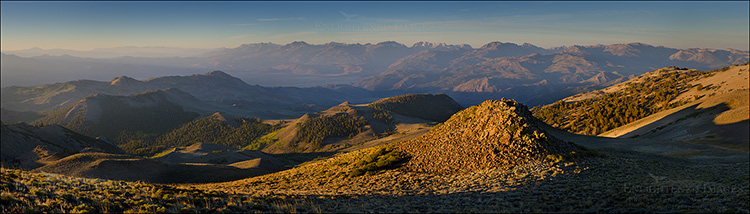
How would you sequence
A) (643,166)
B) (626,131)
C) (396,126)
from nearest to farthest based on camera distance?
(643,166), (626,131), (396,126)

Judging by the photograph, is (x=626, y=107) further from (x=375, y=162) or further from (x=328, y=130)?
(x=328, y=130)

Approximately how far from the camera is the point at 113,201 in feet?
55.2

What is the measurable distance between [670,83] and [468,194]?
121m

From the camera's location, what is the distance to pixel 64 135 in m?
109

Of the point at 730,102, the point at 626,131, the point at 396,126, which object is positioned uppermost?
the point at 730,102

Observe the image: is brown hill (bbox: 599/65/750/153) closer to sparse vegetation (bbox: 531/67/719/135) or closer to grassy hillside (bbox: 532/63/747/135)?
grassy hillside (bbox: 532/63/747/135)

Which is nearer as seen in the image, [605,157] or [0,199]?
[0,199]

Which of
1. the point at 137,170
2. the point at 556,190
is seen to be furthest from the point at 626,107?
the point at 137,170

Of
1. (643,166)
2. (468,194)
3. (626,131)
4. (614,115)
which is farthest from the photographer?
(614,115)

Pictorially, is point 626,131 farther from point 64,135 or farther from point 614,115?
point 64,135

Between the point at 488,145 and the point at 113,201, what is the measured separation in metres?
28.1

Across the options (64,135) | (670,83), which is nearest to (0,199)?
(64,135)

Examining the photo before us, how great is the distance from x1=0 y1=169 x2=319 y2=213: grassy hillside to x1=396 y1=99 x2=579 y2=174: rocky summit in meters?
15.8

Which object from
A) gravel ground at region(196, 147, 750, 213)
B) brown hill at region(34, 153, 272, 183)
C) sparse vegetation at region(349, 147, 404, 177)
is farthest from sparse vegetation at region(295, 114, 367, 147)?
gravel ground at region(196, 147, 750, 213)
